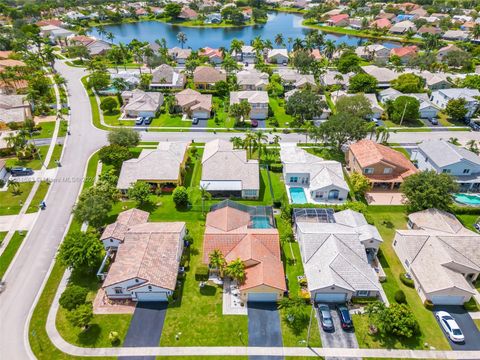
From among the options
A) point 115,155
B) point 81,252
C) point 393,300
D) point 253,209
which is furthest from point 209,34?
point 393,300

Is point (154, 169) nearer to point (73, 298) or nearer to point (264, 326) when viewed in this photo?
point (73, 298)

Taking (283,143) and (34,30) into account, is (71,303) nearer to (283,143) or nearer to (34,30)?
(283,143)

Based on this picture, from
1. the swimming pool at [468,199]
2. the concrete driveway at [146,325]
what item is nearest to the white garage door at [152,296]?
the concrete driveway at [146,325]

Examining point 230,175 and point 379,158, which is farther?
point 379,158

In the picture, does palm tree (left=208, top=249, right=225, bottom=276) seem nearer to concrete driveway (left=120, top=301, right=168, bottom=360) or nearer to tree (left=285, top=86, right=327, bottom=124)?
concrete driveway (left=120, top=301, right=168, bottom=360)

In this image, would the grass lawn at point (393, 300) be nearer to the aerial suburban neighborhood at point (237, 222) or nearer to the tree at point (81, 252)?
the aerial suburban neighborhood at point (237, 222)

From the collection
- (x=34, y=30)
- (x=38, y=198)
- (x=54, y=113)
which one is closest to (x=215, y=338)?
(x=38, y=198)
